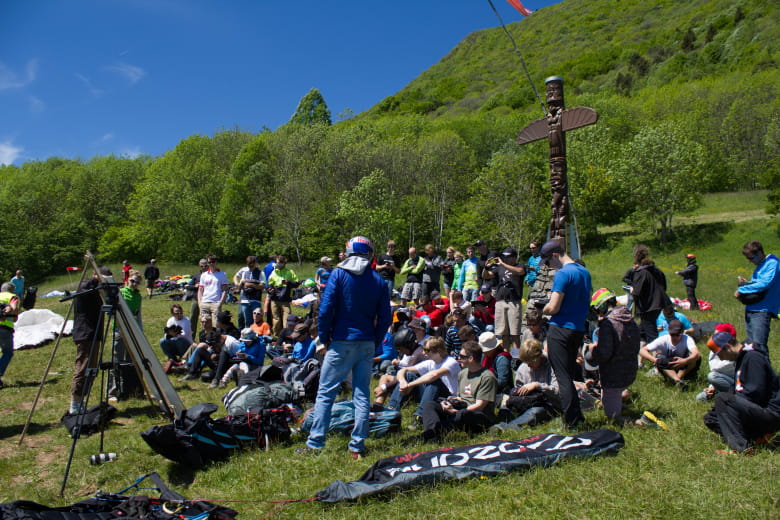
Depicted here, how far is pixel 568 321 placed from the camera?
176 inches

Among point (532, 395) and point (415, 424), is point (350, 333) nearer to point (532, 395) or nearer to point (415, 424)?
point (415, 424)

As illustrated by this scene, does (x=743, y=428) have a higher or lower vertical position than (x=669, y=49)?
lower

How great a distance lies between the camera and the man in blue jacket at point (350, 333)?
14.6 feet

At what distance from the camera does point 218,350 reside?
8.36m

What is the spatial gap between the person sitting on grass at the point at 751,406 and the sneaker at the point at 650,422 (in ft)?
1.95

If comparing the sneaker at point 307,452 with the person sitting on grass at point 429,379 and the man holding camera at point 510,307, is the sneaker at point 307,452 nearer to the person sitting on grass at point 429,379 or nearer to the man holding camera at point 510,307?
the person sitting on grass at point 429,379

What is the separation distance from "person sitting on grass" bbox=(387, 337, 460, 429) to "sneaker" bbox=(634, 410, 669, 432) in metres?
1.93

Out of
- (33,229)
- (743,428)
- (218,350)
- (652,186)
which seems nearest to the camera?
(743,428)

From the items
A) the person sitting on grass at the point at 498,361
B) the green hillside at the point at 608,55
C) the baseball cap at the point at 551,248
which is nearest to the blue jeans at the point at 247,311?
the person sitting on grass at the point at 498,361

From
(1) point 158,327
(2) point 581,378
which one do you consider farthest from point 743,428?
(1) point 158,327

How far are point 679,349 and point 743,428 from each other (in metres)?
2.65

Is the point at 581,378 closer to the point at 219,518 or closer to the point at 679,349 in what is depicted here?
the point at 679,349

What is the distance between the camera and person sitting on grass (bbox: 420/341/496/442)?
491cm

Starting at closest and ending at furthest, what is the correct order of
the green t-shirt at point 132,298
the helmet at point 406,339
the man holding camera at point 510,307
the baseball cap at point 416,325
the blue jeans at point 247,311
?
the green t-shirt at point 132,298 < the helmet at point 406,339 < the baseball cap at point 416,325 < the man holding camera at point 510,307 < the blue jeans at point 247,311
